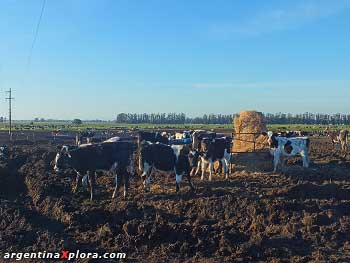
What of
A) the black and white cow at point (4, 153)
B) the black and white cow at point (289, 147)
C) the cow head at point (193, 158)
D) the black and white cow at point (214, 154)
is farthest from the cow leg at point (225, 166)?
the black and white cow at point (4, 153)

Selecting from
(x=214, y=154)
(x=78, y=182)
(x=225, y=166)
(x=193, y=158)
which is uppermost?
(x=214, y=154)

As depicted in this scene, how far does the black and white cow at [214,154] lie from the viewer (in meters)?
18.5

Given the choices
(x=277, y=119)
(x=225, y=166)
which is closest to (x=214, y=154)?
(x=225, y=166)

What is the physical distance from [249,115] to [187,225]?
1591 centimetres

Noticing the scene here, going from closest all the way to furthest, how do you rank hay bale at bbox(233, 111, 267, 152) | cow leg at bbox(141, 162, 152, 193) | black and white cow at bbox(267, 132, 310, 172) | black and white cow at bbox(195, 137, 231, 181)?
cow leg at bbox(141, 162, 152, 193), black and white cow at bbox(195, 137, 231, 181), black and white cow at bbox(267, 132, 310, 172), hay bale at bbox(233, 111, 267, 152)

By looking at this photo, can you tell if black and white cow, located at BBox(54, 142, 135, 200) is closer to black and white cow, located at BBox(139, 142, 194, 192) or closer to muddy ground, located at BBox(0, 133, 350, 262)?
black and white cow, located at BBox(139, 142, 194, 192)

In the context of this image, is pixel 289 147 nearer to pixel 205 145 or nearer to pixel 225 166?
pixel 225 166

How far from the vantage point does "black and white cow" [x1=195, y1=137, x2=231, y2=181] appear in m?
18.5

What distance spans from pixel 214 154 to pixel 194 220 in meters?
6.83

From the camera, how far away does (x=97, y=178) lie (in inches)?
755

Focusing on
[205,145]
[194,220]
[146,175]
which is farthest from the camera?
[205,145]

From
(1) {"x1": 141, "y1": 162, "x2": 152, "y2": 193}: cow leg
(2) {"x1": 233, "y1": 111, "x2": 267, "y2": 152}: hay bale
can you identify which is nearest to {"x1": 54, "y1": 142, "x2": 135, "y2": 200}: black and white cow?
(1) {"x1": 141, "y1": 162, "x2": 152, "y2": 193}: cow leg

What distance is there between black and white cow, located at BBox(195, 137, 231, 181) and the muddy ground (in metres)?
1.12

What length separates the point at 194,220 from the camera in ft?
39.9
